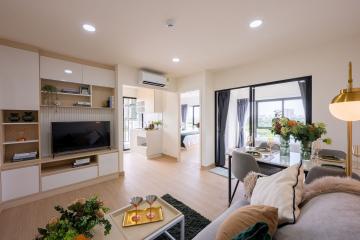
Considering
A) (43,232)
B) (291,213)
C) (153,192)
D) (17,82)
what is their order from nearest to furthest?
(291,213) < (43,232) < (17,82) < (153,192)

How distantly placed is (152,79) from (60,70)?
176 cm

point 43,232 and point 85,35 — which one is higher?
point 85,35

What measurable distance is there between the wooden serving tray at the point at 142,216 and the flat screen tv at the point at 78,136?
215 centimetres

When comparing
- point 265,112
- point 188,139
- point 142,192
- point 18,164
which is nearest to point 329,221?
point 142,192

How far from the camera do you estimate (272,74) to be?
3.05 m

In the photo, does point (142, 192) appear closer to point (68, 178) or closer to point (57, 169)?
point (68, 178)

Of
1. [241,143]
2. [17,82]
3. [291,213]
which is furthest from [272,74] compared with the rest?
[17,82]

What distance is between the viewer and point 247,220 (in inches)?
34.2

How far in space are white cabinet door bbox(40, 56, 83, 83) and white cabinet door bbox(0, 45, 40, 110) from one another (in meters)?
0.13

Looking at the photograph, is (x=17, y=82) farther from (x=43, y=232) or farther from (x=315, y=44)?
(x=315, y=44)

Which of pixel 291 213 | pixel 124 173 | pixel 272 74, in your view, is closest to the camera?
pixel 291 213

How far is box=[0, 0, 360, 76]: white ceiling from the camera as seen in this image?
1.61 meters

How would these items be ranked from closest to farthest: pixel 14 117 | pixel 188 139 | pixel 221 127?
pixel 14 117 < pixel 221 127 < pixel 188 139

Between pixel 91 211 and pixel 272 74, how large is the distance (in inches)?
137
